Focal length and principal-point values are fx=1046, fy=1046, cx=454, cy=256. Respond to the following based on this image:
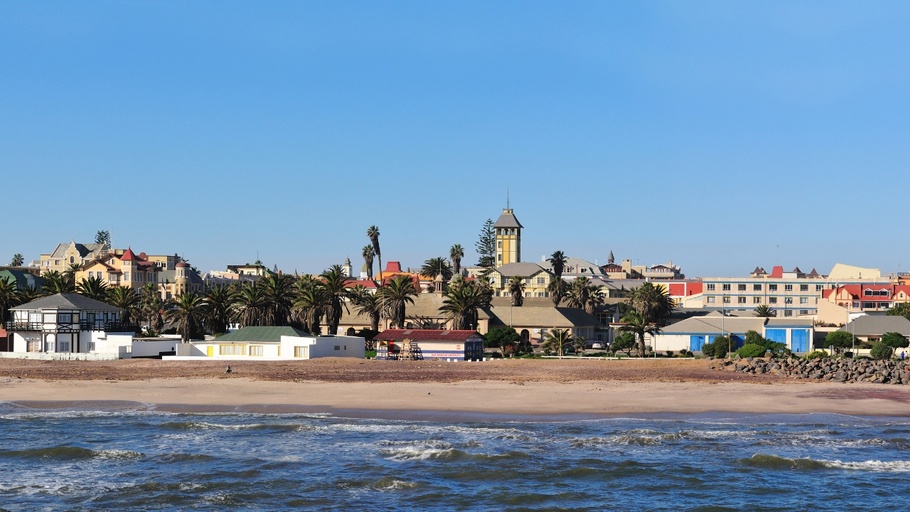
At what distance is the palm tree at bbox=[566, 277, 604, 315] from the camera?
12156 centimetres

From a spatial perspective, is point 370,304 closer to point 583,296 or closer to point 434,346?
point 434,346

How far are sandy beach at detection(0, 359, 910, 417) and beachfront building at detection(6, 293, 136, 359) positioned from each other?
5889 millimetres

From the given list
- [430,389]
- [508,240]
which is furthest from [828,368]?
[508,240]

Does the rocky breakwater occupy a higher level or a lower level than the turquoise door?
lower

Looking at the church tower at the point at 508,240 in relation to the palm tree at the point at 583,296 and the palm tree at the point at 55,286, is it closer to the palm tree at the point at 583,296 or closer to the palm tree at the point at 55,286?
the palm tree at the point at 583,296

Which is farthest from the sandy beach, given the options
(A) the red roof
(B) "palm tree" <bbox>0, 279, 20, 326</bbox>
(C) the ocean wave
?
(B) "palm tree" <bbox>0, 279, 20, 326</bbox>

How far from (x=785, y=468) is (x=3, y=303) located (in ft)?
238

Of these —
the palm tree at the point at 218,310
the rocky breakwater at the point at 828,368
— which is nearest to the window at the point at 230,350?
the palm tree at the point at 218,310

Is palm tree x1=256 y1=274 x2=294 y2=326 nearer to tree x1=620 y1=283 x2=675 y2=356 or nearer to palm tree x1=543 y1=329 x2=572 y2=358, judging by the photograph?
palm tree x1=543 y1=329 x2=572 y2=358

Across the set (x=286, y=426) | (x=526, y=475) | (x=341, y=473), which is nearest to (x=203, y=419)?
(x=286, y=426)

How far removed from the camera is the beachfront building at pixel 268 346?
7900 centimetres

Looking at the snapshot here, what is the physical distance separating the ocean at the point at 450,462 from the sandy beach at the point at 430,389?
321 cm

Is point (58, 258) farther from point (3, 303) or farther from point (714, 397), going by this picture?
point (714, 397)

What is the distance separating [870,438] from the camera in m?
43.4
